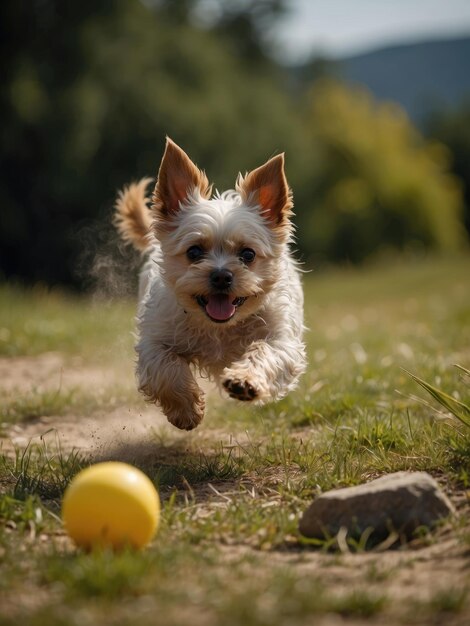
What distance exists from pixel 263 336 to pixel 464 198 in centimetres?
6563

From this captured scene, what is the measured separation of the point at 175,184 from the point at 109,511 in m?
2.66

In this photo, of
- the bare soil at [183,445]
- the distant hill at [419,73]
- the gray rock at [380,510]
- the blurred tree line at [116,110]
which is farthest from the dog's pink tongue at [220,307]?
the distant hill at [419,73]

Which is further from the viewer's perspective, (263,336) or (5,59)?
(5,59)

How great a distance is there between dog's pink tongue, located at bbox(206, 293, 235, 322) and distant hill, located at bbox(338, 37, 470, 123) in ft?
228

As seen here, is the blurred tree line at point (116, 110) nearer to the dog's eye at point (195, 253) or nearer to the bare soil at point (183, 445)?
the bare soil at point (183, 445)

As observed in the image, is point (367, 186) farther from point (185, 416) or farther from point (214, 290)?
point (185, 416)

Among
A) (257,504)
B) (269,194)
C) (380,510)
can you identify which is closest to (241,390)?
(257,504)

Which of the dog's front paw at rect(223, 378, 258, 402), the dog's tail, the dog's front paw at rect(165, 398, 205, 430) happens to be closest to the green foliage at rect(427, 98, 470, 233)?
the dog's tail

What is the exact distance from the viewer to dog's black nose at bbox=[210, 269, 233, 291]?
4863 millimetres

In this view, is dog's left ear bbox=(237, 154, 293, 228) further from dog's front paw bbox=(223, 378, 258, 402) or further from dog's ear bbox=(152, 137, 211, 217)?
dog's front paw bbox=(223, 378, 258, 402)

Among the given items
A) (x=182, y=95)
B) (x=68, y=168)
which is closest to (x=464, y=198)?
(x=182, y=95)

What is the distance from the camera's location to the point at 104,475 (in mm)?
3279

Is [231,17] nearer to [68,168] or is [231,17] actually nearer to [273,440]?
[68,168]

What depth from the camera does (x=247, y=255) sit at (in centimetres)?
509
